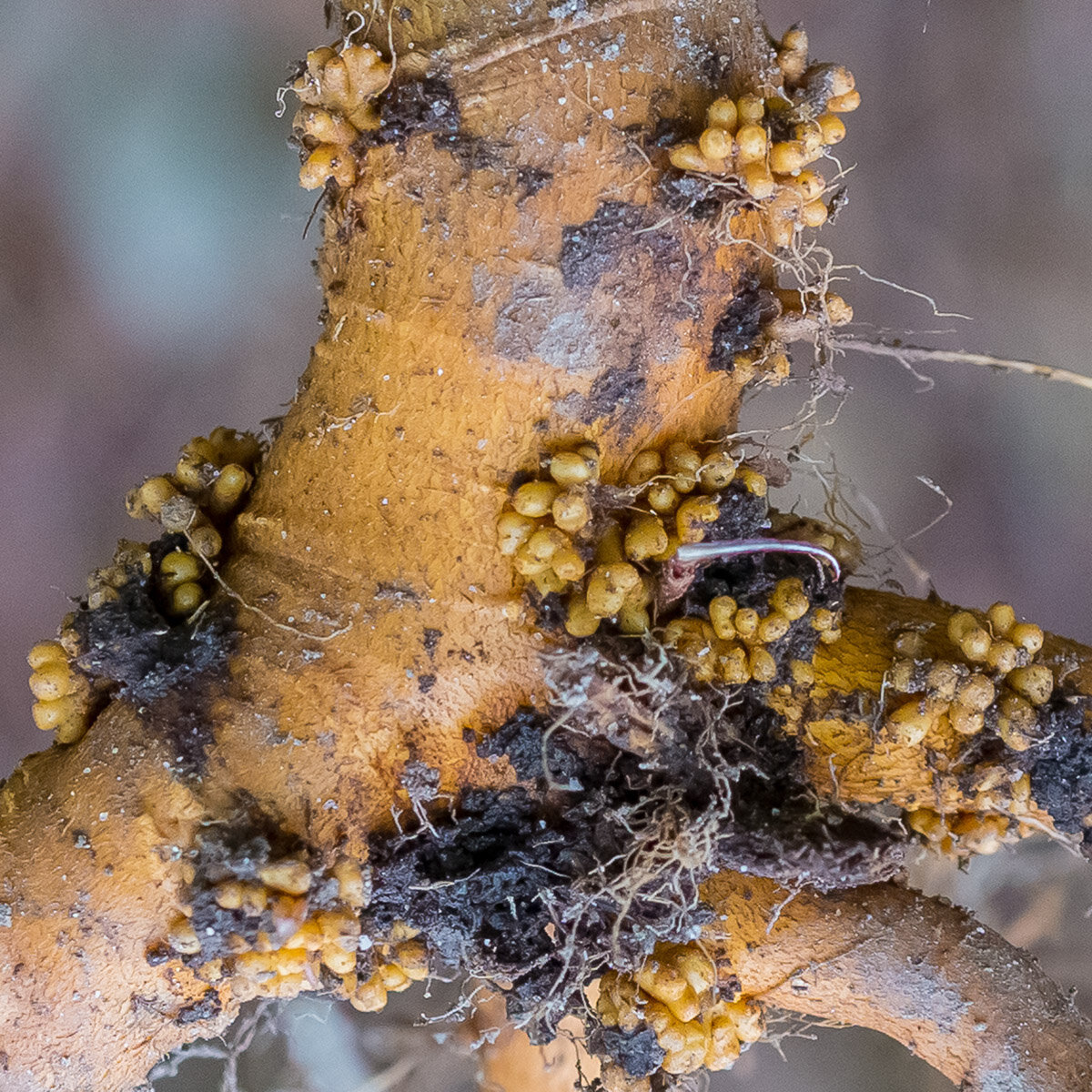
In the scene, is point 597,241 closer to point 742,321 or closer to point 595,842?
point 742,321

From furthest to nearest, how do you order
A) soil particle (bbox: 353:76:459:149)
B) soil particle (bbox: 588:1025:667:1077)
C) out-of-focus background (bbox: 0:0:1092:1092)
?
out-of-focus background (bbox: 0:0:1092:1092) → soil particle (bbox: 588:1025:667:1077) → soil particle (bbox: 353:76:459:149)

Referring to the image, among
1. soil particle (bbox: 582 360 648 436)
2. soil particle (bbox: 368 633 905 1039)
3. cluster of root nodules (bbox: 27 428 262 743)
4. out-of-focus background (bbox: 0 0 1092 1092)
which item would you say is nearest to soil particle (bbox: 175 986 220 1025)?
soil particle (bbox: 368 633 905 1039)

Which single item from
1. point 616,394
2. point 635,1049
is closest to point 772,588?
point 616,394

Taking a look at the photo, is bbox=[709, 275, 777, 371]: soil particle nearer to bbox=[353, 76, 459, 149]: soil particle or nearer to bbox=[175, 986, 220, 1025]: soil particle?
bbox=[353, 76, 459, 149]: soil particle

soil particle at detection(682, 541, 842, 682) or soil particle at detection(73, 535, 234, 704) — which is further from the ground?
soil particle at detection(73, 535, 234, 704)

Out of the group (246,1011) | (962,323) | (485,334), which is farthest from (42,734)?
(962,323)

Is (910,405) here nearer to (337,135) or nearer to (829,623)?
(829,623)

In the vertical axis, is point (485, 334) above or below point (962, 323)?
above
